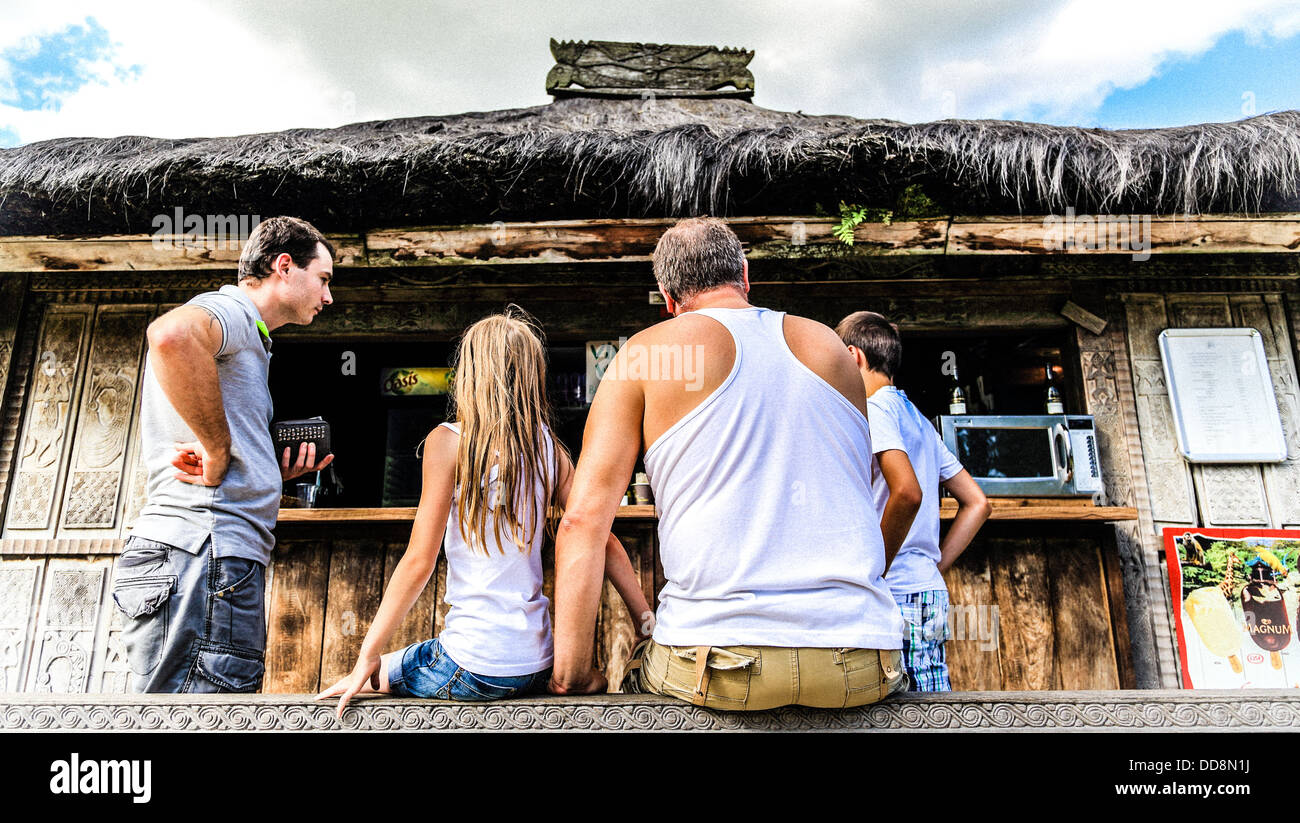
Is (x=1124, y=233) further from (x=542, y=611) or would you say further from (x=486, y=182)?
(x=542, y=611)

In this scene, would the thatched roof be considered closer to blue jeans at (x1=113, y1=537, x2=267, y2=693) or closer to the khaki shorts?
blue jeans at (x1=113, y1=537, x2=267, y2=693)

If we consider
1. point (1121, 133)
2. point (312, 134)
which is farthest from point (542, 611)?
point (1121, 133)

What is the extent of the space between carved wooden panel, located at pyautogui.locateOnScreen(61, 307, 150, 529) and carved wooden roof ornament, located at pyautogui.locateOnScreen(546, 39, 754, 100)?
11.0ft

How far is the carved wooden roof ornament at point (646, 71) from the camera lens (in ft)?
19.0

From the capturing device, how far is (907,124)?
11.3ft

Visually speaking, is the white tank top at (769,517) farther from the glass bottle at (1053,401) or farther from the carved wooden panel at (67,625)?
the carved wooden panel at (67,625)

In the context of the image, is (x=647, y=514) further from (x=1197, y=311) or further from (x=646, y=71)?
(x=646, y=71)

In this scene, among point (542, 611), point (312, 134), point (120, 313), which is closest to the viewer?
point (542, 611)

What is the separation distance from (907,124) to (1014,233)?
68 centimetres

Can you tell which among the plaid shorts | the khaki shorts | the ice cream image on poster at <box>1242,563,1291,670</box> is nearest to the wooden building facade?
the ice cream image on poster at <box>1242,563,1291,670</box>

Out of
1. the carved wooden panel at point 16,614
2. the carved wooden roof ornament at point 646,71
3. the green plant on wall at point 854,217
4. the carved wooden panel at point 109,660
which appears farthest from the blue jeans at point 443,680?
the carved wooden roof ornament at point 646,71

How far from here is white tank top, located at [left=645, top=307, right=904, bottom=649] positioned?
55.3 inches

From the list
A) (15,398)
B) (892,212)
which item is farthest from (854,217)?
(15,398)

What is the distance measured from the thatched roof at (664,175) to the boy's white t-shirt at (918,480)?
1408 mm
